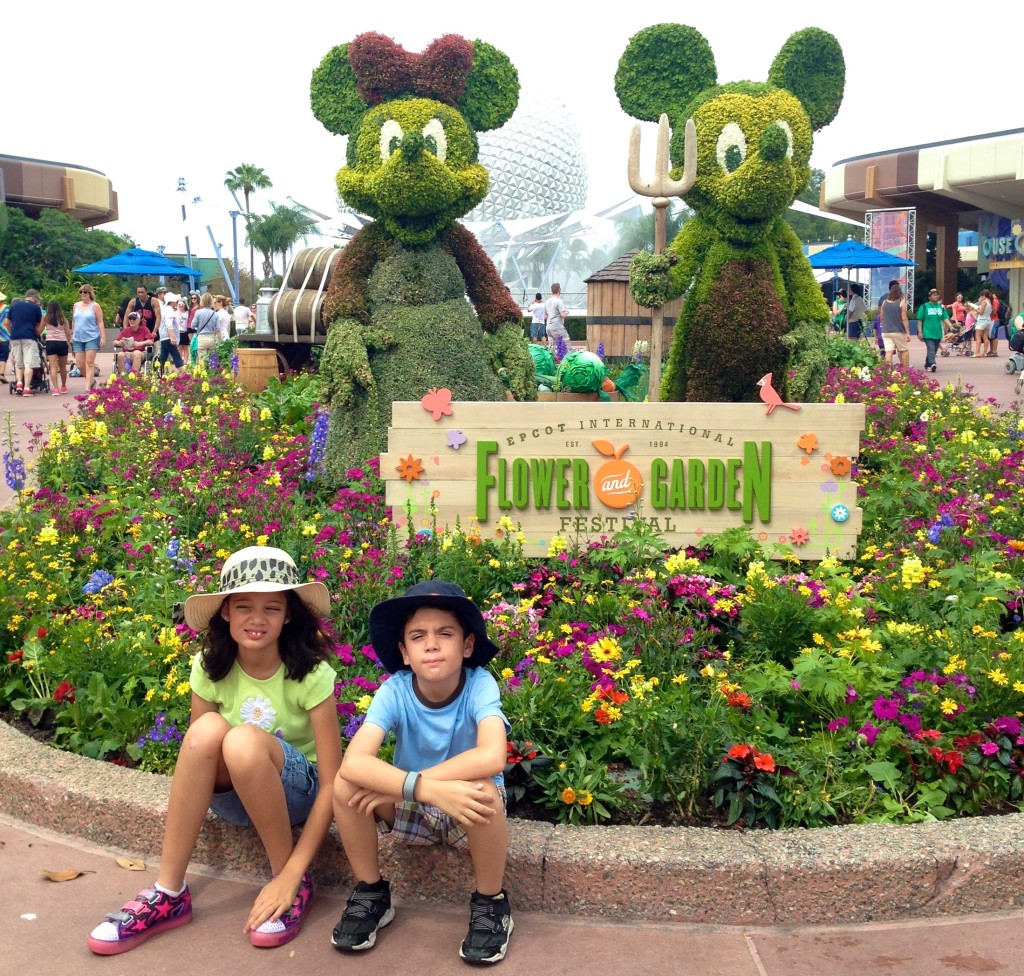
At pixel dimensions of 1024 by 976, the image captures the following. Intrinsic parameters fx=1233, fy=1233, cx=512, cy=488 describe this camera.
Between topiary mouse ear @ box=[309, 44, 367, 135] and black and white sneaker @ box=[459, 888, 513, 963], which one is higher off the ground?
topiary mouse ear @ box=[309, 44, 367, 135]

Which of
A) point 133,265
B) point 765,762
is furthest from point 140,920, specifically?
point 133,265

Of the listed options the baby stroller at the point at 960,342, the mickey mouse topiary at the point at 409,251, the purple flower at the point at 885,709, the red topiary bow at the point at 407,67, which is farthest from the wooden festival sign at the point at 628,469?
the baby stroller at the point at 960,342

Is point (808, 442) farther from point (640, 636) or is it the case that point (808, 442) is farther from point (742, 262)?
point (742, 262)

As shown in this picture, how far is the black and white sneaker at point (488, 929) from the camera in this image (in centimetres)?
276

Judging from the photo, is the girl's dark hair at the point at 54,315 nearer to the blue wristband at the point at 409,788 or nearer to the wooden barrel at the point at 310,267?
the wooden barrel at the point at 310,267

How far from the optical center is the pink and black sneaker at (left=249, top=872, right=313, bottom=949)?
284 cm

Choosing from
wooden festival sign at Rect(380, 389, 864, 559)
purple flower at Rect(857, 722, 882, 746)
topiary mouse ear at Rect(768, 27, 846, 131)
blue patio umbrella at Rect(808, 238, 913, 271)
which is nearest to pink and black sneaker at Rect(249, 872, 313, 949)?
purple flower at Rect(857, 722, 882, 746)

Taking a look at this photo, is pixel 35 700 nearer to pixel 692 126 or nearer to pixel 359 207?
pixel 359 207

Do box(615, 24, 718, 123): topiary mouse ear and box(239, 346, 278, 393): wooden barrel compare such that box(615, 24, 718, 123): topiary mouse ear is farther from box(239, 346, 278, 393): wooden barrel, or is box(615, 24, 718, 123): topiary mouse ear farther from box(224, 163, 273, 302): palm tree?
box(224, 163, 273, 302): palm tree

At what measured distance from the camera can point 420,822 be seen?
293 cm

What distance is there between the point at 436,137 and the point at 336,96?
0.75 m

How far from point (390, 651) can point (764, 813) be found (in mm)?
1052

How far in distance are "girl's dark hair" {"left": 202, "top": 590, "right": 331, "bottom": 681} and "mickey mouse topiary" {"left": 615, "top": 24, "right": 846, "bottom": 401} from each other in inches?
153

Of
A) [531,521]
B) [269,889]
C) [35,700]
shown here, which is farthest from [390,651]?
[531,521]
